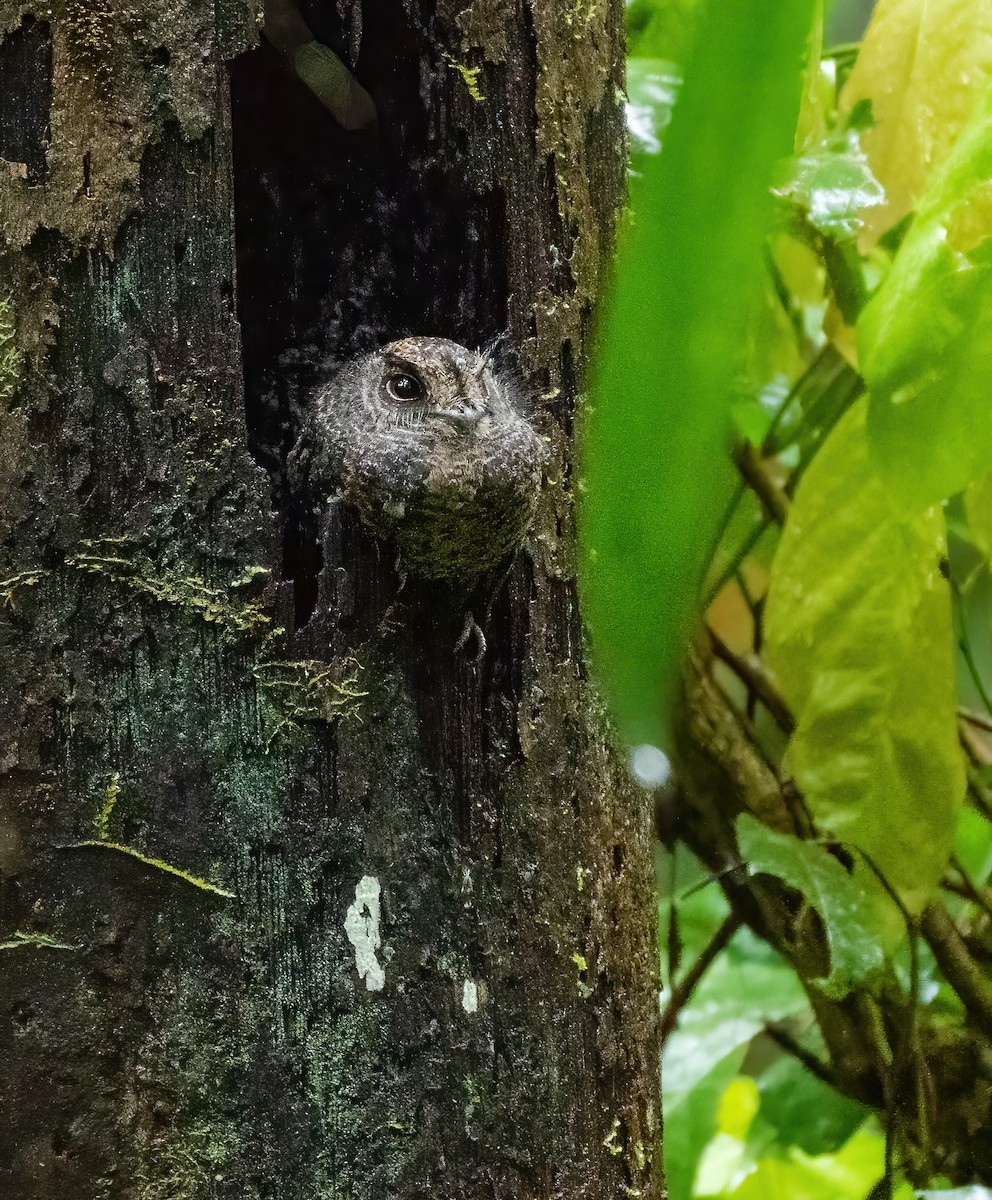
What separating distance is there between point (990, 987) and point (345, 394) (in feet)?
3.22

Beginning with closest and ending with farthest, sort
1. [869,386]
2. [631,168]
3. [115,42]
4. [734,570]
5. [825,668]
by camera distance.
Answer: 1. [115,42]
2. [631,168]
3. [869,386]
4. [825,668]
5. [734,570]

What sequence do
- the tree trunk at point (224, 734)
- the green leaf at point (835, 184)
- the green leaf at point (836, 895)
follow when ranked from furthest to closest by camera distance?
the green leaf at point (836, 895) → the green leaf at point (835, 184) → the tree trunk at point (224, 734)

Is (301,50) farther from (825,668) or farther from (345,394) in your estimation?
(825,668)

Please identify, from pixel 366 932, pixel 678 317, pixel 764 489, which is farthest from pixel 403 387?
pixel 764 489

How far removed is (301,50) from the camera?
631 millimetres

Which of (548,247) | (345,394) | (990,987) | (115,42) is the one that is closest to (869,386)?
(548,247)

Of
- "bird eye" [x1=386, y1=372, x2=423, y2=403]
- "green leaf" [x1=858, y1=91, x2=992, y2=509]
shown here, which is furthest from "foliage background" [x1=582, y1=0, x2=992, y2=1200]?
"bird eye" [x1=386, y1=372, x2=423, y2=403]

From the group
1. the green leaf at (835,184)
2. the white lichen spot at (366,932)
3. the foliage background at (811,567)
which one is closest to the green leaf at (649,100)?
the foliage background at (811,567)

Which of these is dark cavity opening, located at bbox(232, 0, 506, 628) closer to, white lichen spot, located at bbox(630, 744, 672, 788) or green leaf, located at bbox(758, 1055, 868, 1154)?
white lichen spot, located at bbox(630, 744, 672, 788)

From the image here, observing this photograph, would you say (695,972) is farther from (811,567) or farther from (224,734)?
(224,734)

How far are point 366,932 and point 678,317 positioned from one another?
0.45 meters

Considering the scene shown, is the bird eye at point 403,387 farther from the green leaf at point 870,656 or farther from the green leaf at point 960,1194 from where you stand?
the green leaf at point 960,1194

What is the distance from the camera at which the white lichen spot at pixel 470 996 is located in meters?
0.60

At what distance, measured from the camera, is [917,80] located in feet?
2.98
